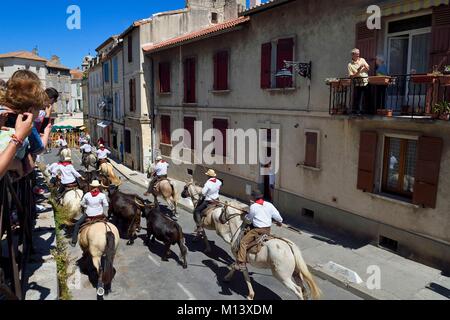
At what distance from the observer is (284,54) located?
43.2 ft

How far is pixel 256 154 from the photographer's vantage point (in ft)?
49.8

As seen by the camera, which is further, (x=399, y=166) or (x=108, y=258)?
(x=399, y=166)

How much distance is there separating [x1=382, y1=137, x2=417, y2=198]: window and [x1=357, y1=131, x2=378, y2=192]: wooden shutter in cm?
32

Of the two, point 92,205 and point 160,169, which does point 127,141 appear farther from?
point 92,205

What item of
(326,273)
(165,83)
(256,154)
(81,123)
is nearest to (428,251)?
(326,273)

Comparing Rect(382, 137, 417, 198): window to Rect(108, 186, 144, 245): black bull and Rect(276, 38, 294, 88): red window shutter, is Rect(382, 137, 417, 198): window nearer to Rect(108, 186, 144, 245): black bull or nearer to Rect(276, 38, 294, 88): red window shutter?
Rect(276, 38, 294, 88): red window shutter

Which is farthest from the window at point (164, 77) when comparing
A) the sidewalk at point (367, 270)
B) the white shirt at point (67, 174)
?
the sidewalk at point (367, 270)

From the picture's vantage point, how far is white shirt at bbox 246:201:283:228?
7766mm

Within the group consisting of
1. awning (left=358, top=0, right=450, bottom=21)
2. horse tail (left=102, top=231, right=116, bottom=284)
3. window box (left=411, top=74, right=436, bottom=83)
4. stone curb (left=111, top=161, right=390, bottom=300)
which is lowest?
stone curb (left=111, top=161, right=390, bottom=300)

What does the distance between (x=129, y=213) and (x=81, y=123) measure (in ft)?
143

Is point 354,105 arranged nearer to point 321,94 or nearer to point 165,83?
point 321,94

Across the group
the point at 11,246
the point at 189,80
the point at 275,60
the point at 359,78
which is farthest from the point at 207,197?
the point at 189,80

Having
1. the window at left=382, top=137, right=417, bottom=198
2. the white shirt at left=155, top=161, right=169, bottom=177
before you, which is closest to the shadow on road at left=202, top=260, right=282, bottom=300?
the window at left=382, top=137, right=417, bottom=198

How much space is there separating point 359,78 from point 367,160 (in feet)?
7.84
